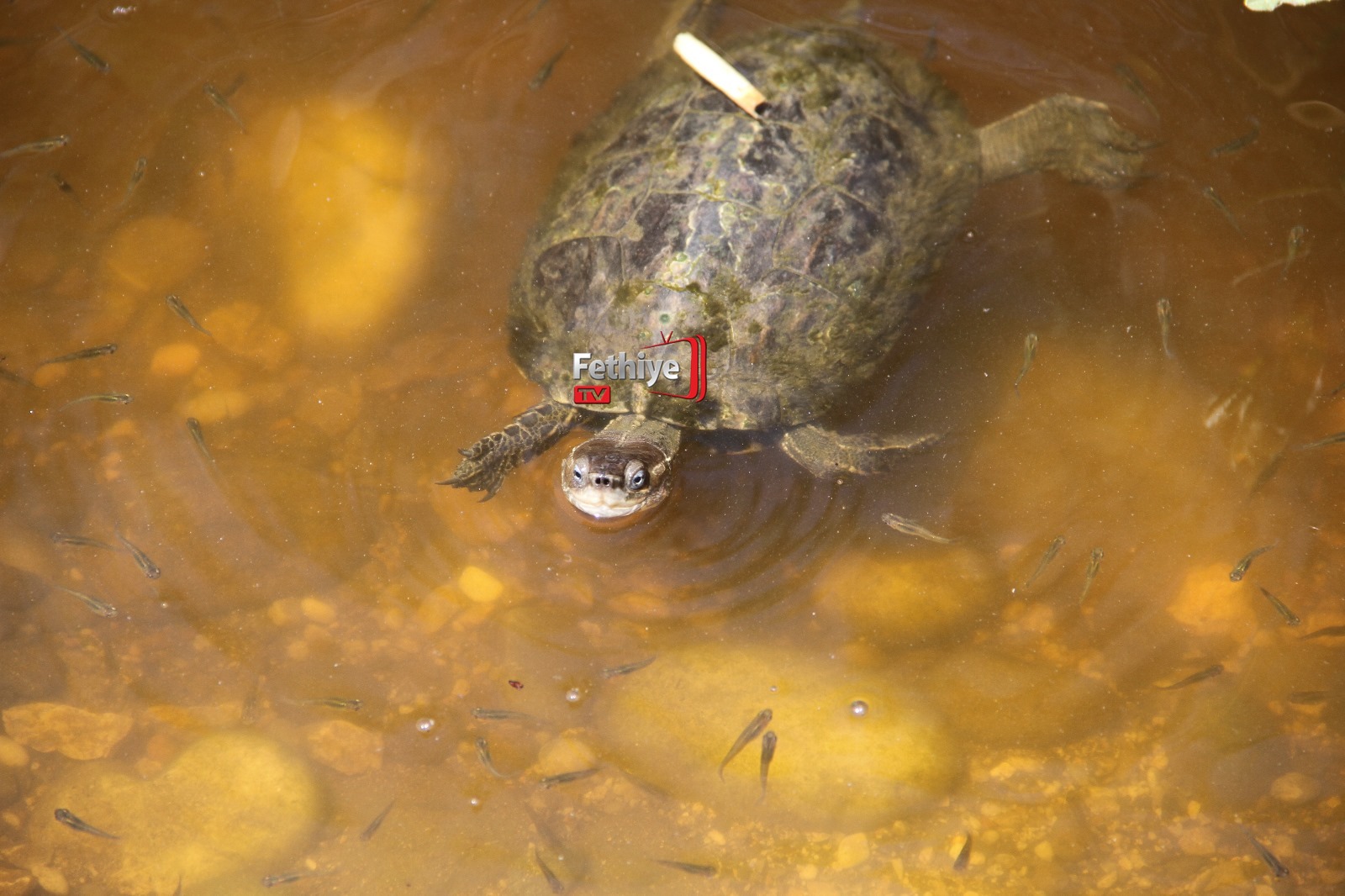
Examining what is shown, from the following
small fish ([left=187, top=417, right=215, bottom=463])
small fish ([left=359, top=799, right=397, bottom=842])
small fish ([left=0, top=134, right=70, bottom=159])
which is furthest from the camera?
small fish ([left=0, top=134, right=70, bottom=159])

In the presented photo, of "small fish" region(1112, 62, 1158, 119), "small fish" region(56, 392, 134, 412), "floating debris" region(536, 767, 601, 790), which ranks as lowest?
"floating debris" region(536, 767, 601, 790)

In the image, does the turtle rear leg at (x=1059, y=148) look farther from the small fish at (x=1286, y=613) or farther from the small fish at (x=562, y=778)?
the small fish at (x=562, y=778)

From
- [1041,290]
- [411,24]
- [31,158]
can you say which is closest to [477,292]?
[411,24]

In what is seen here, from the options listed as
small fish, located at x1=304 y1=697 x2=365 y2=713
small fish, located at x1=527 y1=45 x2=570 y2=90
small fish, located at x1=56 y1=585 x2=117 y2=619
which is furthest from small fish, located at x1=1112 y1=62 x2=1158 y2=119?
small fish, located at x1=56 y1=585 x2=117 y2=619

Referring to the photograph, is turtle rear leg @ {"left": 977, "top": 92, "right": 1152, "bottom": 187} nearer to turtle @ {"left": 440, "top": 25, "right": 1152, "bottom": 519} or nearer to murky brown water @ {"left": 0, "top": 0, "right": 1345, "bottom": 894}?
murky brown water @ {"left": 0, "top": 0, "right": 1345, "bottom": 894}

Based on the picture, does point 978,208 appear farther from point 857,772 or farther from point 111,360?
point 111,360

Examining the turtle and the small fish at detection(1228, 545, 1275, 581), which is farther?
the small fish at detection(1228, 545, 1275, 581)

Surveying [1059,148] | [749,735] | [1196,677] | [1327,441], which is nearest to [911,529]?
[749,735]
